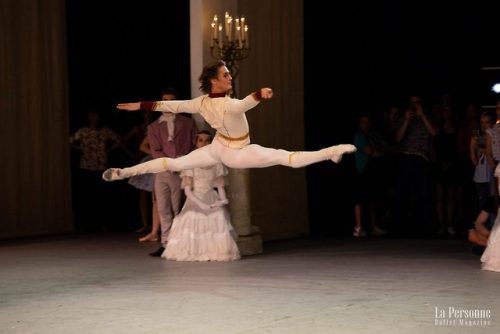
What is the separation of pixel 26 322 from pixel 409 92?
23.8 ft

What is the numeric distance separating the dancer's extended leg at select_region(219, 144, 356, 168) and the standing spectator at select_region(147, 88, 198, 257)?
84.9 inches

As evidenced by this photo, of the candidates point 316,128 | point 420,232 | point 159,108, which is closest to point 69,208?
point 316,128

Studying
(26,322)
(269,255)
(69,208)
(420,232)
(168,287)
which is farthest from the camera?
(69,208)

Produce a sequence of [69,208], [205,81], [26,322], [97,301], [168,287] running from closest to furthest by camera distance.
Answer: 1. [26,322]
2. [97,301]
3. [168,287]
4. [205,81]
5. [69,208]

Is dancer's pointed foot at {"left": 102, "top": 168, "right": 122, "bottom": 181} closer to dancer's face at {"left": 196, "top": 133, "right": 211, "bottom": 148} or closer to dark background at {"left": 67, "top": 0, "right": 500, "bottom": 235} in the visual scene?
dancer's face at {"left": 196, "top": 133, "right": 211, "bottom": 148}

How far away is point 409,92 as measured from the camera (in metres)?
11.5

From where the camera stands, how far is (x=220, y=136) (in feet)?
22.4

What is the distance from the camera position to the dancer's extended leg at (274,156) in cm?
606

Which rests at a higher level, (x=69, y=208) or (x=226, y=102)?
(x=226, y=102)

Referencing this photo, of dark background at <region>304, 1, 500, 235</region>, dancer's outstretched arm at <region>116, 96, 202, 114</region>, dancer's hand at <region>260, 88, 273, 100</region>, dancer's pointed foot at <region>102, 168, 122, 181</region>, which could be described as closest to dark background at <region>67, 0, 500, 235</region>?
dark background at <region>304, 1, 500, 235</region>

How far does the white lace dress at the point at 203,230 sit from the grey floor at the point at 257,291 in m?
0.22

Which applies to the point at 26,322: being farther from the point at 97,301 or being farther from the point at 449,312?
the point at 449,312

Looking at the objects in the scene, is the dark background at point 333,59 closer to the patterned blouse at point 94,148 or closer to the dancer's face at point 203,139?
the patterned blouse at point 94,148

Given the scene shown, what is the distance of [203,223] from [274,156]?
206cm
